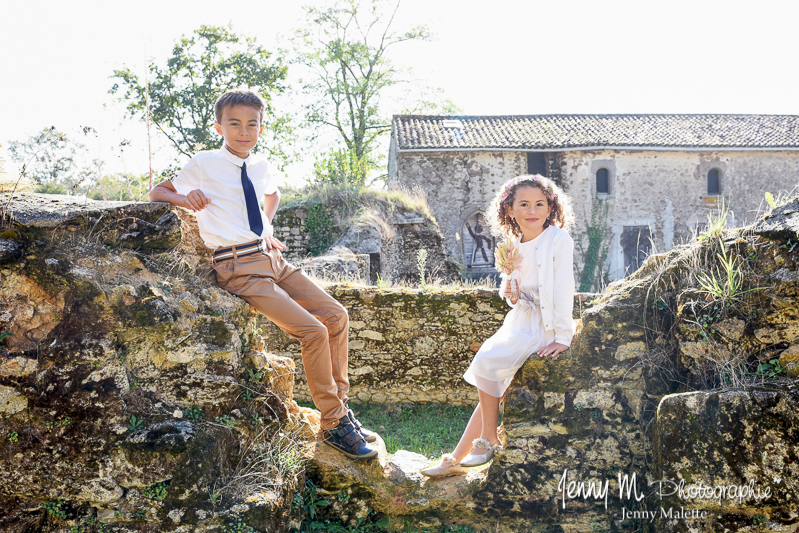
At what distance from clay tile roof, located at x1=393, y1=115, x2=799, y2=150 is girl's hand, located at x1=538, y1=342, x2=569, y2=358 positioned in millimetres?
16570

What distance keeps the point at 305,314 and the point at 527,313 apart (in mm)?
1449

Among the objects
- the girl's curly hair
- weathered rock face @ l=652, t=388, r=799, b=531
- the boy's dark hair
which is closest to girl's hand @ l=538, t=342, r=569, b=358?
weathered rock face @ l=652, t=388, r=799, b=531

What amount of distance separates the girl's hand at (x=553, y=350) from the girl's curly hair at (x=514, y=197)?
830mm

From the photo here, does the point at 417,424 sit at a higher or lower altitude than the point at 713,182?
lower

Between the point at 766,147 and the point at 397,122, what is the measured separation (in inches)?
538

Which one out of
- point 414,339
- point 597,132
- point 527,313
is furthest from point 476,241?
point 527,313

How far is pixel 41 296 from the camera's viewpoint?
271 centimetres

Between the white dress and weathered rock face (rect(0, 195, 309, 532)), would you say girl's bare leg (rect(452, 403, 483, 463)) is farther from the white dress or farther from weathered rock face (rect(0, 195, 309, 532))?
weathered rock face (rect(0, 195, 309, 532))

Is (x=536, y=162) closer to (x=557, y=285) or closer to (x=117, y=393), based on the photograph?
(x=557, y=285)

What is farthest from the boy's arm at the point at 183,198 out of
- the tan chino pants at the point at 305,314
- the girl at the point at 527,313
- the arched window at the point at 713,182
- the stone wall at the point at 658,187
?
the arched window at the point at 713,182

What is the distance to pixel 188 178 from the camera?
10.5 ft

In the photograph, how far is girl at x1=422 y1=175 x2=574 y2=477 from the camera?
338 centimetres

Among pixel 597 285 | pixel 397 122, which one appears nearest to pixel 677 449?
pixel 597 285

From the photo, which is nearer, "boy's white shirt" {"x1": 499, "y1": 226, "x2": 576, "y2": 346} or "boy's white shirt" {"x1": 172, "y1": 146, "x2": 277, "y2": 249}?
"boy's white shirt" {"x1": 172, "y1": 146, "x2": 277, "y2": 249}
